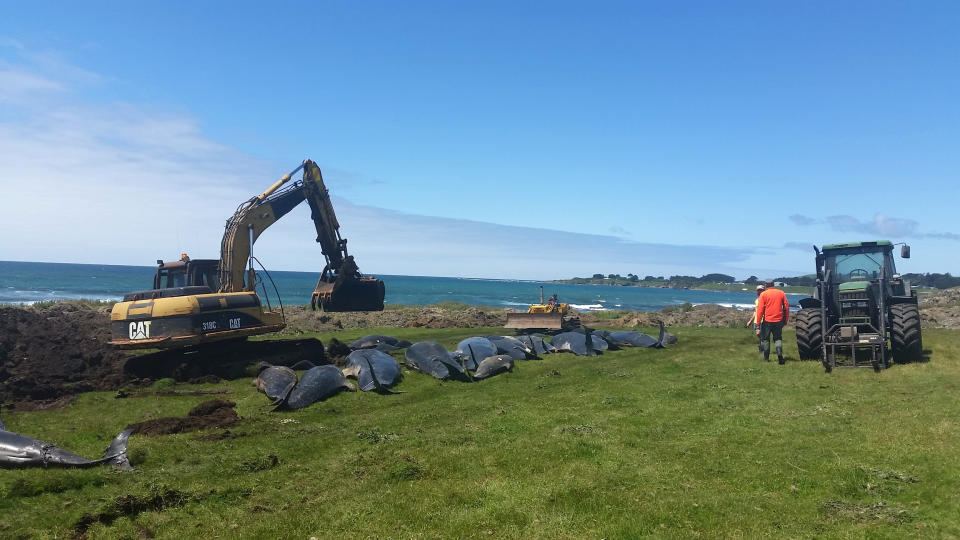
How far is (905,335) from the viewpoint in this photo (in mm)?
13992

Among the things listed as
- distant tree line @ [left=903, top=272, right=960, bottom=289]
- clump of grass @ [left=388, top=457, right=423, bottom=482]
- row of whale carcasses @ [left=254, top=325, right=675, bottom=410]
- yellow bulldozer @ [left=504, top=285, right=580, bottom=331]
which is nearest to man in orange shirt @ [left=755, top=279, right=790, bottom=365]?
row of whale carcasses @ [left=254, top=325, right=675, bottom=410]

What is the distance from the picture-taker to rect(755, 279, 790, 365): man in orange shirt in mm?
14938

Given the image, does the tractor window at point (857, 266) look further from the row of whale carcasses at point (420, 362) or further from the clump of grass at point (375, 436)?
the clump of grass at point (375, 436)

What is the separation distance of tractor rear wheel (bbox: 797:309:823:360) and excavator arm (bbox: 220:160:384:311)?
14.9 metres

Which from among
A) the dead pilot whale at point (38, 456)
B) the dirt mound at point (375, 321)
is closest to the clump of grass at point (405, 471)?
the dead pilot whale at point (38, 456)

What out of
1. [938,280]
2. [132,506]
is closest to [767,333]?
[132,506]

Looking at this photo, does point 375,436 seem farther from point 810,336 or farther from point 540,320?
point 540,320

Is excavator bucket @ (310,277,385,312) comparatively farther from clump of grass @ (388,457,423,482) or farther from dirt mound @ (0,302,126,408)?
clump of grass @ (388,457,423,482)

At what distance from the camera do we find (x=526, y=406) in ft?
35.6

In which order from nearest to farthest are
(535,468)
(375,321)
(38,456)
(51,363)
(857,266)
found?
(535,468) → (38,456) → (51,363) → (857,266) → (375,321)

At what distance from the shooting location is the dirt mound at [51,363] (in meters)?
12.5

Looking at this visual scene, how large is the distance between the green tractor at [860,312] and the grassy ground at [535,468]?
2063 millimetres

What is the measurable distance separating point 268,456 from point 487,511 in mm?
3551

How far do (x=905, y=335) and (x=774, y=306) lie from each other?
2.79 m
